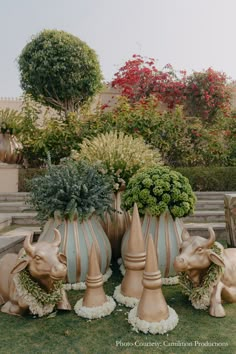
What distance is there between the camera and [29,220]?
4859 mm

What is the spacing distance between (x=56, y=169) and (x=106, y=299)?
1334 millimetres

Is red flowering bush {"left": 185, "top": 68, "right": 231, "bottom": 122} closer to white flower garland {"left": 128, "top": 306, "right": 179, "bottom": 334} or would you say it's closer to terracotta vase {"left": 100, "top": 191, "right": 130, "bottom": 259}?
terracotta vase {"left": 100, "top": 191, "right": 130, "bottom": 259}

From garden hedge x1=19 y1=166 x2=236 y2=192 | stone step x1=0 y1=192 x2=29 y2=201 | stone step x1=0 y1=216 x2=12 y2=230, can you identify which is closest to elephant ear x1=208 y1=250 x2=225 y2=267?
stone step x1=0 y1=216 x2=12 y2=230

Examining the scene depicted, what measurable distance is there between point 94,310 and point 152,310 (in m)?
0.43

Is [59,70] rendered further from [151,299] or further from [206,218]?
[151,299]

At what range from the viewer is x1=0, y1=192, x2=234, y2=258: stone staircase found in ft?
11.5

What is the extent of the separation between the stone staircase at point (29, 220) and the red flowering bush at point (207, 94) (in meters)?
7.85

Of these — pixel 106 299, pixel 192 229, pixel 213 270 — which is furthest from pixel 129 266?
pixel 192 229

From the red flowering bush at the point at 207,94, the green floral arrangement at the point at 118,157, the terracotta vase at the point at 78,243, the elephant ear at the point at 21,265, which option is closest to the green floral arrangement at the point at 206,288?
the terracotta vase at the point at 78,243

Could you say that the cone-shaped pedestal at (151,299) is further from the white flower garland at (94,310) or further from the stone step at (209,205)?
the stone step at (209,205)

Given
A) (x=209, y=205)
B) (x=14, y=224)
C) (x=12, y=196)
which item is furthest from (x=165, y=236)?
(x=12, y=196)

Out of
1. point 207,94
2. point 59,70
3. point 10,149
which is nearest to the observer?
point 10,149

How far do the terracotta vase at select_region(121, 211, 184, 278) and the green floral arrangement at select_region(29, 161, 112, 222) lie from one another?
46 cm

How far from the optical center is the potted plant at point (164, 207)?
276 cm
